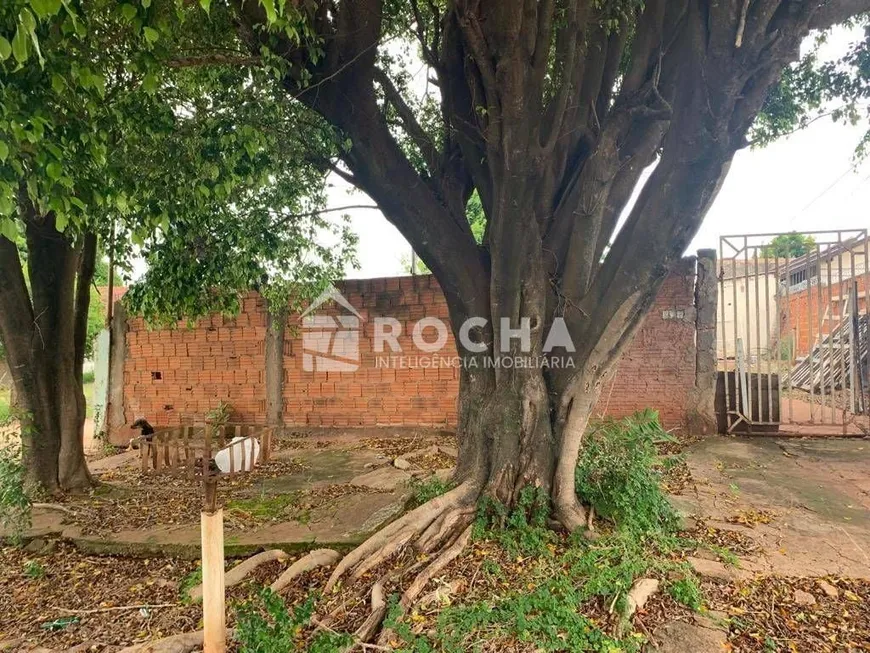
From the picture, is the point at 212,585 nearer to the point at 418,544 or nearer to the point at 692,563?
the point at 418,544

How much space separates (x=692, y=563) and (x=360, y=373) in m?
4.91

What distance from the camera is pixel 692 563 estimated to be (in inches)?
114

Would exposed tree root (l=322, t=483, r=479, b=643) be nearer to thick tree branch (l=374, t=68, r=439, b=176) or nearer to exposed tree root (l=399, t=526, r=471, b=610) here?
exposed tree root (l=399, t=526, r=471, b=610)

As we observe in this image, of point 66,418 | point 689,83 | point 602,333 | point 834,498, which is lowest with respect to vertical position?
point 834,498

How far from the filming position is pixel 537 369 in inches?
133

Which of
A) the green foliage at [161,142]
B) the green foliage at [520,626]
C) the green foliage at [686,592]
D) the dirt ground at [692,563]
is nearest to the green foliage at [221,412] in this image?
the dirt ground at [692,563]

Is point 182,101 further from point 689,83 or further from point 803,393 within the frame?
point 803,393

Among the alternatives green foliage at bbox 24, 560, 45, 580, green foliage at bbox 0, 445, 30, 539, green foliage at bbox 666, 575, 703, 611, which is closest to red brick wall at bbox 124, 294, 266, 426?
green foliage at bbox 0, 445, 30, 539

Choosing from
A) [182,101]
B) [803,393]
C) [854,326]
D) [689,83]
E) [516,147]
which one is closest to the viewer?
[689,83]

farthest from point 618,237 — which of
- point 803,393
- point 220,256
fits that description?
point 803,393

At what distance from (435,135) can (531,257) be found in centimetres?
214

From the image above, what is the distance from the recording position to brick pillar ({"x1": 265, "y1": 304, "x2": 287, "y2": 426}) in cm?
723

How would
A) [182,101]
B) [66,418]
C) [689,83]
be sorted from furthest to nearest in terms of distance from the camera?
[66,418] → [182,101] → [689,83]

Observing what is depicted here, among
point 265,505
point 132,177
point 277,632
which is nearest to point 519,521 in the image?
point 277,632
